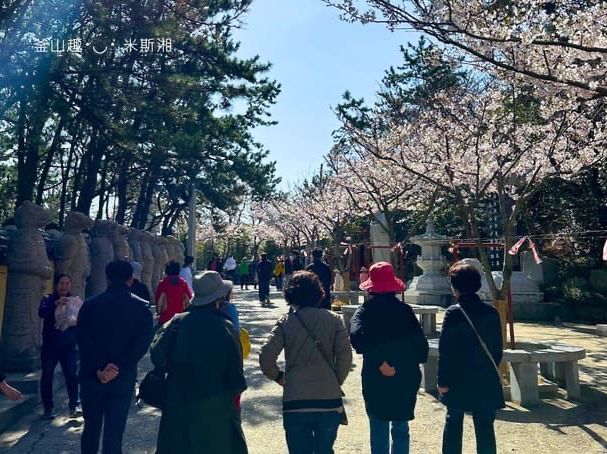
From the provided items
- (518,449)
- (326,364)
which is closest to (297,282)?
(326,364)

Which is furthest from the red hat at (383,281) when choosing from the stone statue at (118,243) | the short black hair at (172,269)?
the stone statue at (118,243)

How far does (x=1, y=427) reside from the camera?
5164 mm

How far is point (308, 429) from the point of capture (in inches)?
131

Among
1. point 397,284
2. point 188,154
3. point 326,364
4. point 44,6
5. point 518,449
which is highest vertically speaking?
point 44,6

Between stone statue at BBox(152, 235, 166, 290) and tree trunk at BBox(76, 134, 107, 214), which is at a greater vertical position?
tree trunk at BBox(76, 134, 107, 214)

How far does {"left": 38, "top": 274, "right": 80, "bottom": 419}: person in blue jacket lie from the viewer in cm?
543

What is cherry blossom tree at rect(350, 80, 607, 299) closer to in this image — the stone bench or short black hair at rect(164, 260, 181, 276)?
the stone bench

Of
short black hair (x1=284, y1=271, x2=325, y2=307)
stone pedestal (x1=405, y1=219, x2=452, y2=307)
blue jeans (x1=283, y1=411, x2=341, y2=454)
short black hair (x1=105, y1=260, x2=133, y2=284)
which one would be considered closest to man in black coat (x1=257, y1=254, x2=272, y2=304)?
stone pedestal (x1=405, y1=219, x2=452, y2=307)

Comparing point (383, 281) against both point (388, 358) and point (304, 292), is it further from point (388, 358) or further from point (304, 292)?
point (304, 292)

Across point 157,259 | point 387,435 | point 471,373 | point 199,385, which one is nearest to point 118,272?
point 199,385

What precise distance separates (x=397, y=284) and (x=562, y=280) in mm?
12675

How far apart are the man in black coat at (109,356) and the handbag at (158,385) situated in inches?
29.5

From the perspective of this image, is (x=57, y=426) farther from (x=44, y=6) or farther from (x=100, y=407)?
(x=44, y=6)

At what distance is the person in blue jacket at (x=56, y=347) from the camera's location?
17.8ft
